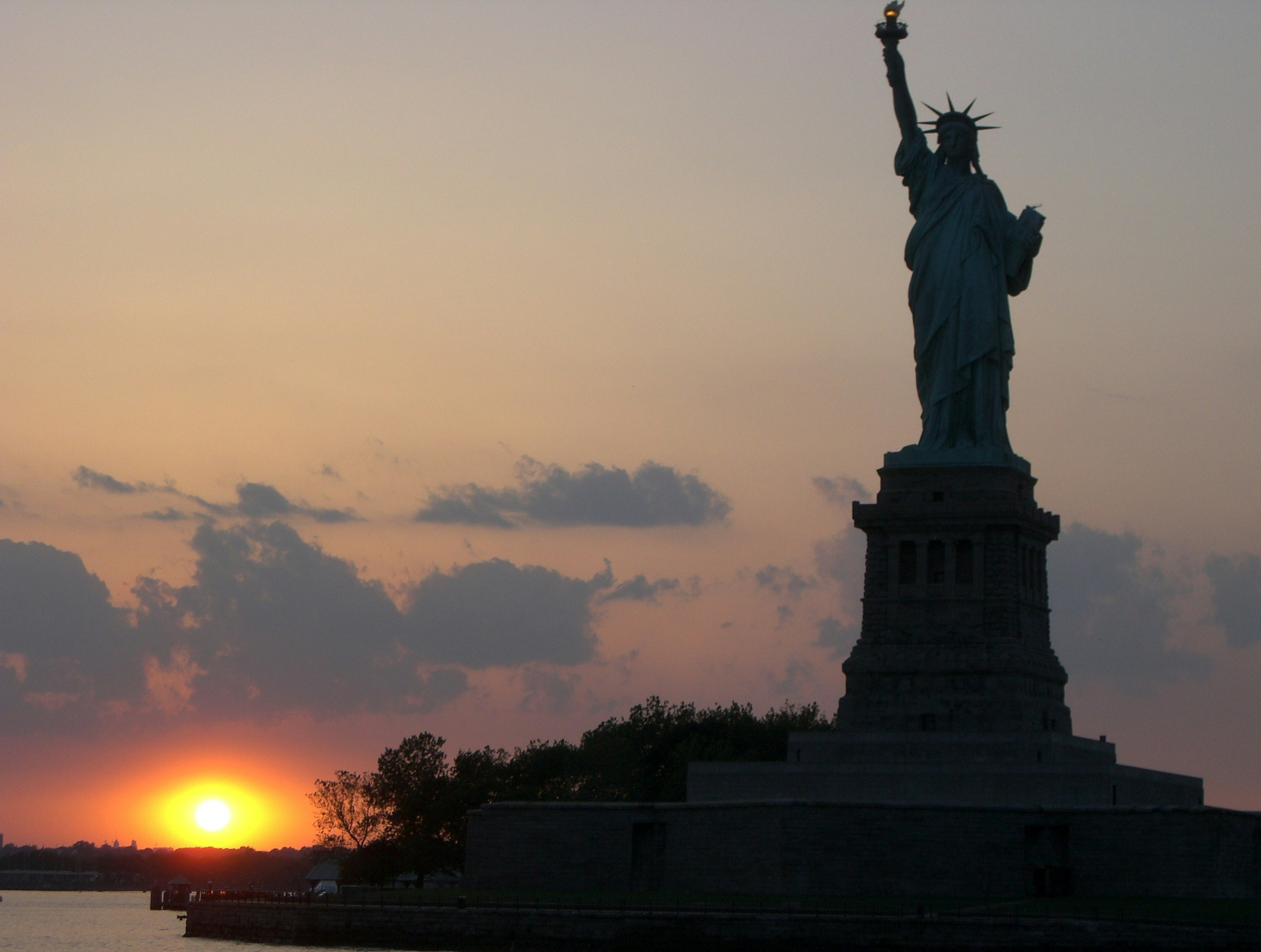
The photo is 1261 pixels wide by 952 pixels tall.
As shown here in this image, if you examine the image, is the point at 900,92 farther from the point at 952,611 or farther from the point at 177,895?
the point at 177,895

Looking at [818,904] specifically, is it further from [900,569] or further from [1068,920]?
[900,569]

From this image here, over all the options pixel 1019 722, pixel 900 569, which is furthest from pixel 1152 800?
pixel 900 569

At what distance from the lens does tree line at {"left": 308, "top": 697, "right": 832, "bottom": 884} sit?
74.1 metres

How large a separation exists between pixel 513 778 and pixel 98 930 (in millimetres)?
18803

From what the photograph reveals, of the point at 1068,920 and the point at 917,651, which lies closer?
the point at 1068,920

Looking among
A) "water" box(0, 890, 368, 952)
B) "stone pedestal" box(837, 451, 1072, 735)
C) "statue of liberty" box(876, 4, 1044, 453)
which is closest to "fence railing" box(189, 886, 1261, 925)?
"water" box(0, 890, 368, 952)

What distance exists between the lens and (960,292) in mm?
54031

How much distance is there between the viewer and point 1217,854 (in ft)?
149

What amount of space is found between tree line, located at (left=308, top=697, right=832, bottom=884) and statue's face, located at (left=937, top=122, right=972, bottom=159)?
86.7 feet

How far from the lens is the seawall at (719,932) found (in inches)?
1623

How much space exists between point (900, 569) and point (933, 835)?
8.05 meters

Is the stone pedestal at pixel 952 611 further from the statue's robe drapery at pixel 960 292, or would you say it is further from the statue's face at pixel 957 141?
the statue's face at pixel 957 141

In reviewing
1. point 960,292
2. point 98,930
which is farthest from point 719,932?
point 98,930

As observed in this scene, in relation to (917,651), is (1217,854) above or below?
below
